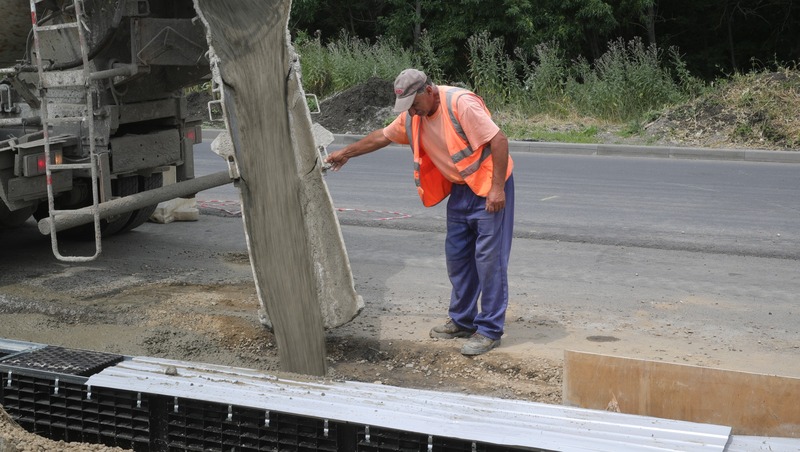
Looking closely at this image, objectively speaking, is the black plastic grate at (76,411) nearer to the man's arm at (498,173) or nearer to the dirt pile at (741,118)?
the man's arm at (498,173)

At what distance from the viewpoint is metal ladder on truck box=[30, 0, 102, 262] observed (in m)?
6.25

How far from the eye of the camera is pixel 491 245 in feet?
18.2

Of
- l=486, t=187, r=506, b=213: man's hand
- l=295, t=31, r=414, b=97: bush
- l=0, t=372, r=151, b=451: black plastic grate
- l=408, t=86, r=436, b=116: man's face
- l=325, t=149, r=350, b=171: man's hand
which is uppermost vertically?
l=295, t=31, r=414, b=97: bush

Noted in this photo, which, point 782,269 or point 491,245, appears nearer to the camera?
point 491,245

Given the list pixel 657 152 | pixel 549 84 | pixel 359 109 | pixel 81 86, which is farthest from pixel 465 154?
pixel 549 84

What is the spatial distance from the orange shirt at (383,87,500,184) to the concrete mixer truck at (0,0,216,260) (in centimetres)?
199

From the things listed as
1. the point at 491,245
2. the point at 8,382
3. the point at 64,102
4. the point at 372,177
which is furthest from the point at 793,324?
the point at 372,177

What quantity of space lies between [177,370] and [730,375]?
7.39 ft

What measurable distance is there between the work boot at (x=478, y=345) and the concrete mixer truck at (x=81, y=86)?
2507 mm

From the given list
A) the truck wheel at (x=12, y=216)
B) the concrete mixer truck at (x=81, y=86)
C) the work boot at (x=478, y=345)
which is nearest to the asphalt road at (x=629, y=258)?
the work boot at (x=478, y=345)

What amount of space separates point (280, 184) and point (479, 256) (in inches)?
46.3

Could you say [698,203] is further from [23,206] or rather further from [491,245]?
[23,206]

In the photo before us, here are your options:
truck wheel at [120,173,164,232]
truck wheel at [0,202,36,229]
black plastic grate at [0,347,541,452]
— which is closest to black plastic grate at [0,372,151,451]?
black plastic grate at [0,347,541,452]

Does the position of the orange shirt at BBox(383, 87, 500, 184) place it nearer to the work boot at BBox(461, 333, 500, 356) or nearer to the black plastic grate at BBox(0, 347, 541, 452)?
the work boot at BBox(461, 333, 500, 356)
